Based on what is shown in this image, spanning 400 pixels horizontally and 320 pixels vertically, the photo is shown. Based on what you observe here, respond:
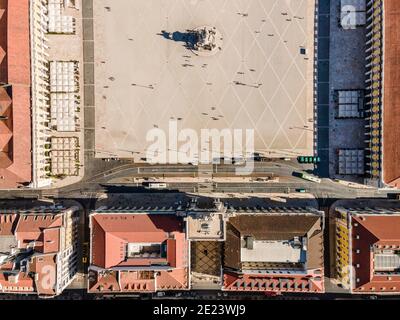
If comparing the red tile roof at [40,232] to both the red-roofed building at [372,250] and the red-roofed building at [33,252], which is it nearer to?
the red-roofed building at [33,252]

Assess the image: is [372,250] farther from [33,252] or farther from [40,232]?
[33,252]

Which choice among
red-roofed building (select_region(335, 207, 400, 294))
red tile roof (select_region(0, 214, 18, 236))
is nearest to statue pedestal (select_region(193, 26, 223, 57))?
red-roofed building (select_region(335, 207, 400, 294))

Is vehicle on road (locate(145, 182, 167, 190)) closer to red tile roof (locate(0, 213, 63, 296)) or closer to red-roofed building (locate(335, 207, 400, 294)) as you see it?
red tile roof (locate(0, 213, 63, 296))

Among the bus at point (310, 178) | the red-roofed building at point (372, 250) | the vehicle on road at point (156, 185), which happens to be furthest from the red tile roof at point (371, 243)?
the vehicle on road at point (156, 185)

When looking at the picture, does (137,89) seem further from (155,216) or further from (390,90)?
(390,90)

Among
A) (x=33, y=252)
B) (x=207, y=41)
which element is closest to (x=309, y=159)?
(x=207, y=41)
